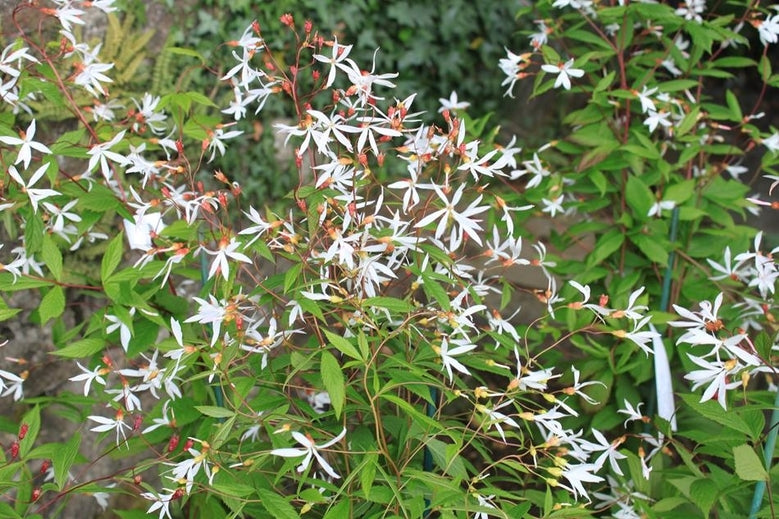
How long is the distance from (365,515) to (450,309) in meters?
0.36

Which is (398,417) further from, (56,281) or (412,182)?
(56,281)

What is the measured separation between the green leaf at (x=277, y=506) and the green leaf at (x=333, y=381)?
172mm

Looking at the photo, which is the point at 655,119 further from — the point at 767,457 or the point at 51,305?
the point at 51,305

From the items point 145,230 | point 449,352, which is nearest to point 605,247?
point 449,352

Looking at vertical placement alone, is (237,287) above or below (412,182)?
below

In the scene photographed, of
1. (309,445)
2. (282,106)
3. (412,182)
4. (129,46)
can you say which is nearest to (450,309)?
(412,182)

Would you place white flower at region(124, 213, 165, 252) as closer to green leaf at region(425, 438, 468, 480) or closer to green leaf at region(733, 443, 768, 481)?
green leaf at region(425, 438, 468, 480)

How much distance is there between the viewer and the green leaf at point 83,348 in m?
1.46

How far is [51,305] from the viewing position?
1444mm

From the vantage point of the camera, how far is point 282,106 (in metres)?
3.32

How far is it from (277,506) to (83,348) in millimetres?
550

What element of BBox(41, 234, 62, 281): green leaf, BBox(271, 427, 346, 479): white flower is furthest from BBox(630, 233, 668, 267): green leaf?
BBox(41, 234, 62, 281): green leaf

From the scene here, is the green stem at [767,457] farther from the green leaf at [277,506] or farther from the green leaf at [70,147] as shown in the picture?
the green leaf at [70,147]

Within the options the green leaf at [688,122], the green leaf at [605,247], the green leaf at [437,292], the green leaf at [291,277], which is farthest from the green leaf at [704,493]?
the green leaf at [688,122]
